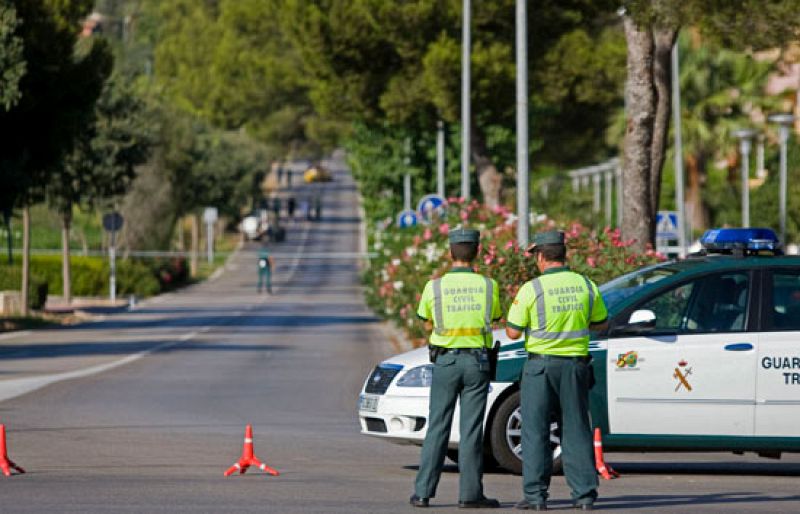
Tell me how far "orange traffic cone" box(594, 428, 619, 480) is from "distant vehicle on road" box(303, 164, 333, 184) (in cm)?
14686

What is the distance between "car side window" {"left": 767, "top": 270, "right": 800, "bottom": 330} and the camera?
13281 millimetres

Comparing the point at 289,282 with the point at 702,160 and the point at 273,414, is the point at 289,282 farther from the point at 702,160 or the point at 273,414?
the point at 273,414

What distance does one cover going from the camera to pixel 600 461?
42.3 feet

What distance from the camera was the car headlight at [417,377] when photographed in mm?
13398

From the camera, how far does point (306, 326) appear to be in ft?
145

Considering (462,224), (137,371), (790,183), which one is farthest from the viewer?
(790,183)

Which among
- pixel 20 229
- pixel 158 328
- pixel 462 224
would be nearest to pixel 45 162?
pixel 158 328

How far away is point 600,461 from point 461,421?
2.20 m

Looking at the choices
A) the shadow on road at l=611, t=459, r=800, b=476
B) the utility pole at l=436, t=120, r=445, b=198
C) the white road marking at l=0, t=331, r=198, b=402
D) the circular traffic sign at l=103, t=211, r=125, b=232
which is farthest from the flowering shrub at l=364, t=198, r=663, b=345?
the circular traffic sign at l=103, t=211, r=125, b=232

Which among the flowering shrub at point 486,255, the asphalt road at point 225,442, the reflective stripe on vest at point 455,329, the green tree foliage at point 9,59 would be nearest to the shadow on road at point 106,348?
the asphalt road at point 225,442

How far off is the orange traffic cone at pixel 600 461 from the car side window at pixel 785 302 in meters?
1.55

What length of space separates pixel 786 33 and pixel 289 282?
61073mm

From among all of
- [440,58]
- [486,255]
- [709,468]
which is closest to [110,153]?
[440,58]

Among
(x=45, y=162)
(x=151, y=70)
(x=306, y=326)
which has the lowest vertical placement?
(x=306, y=326)
